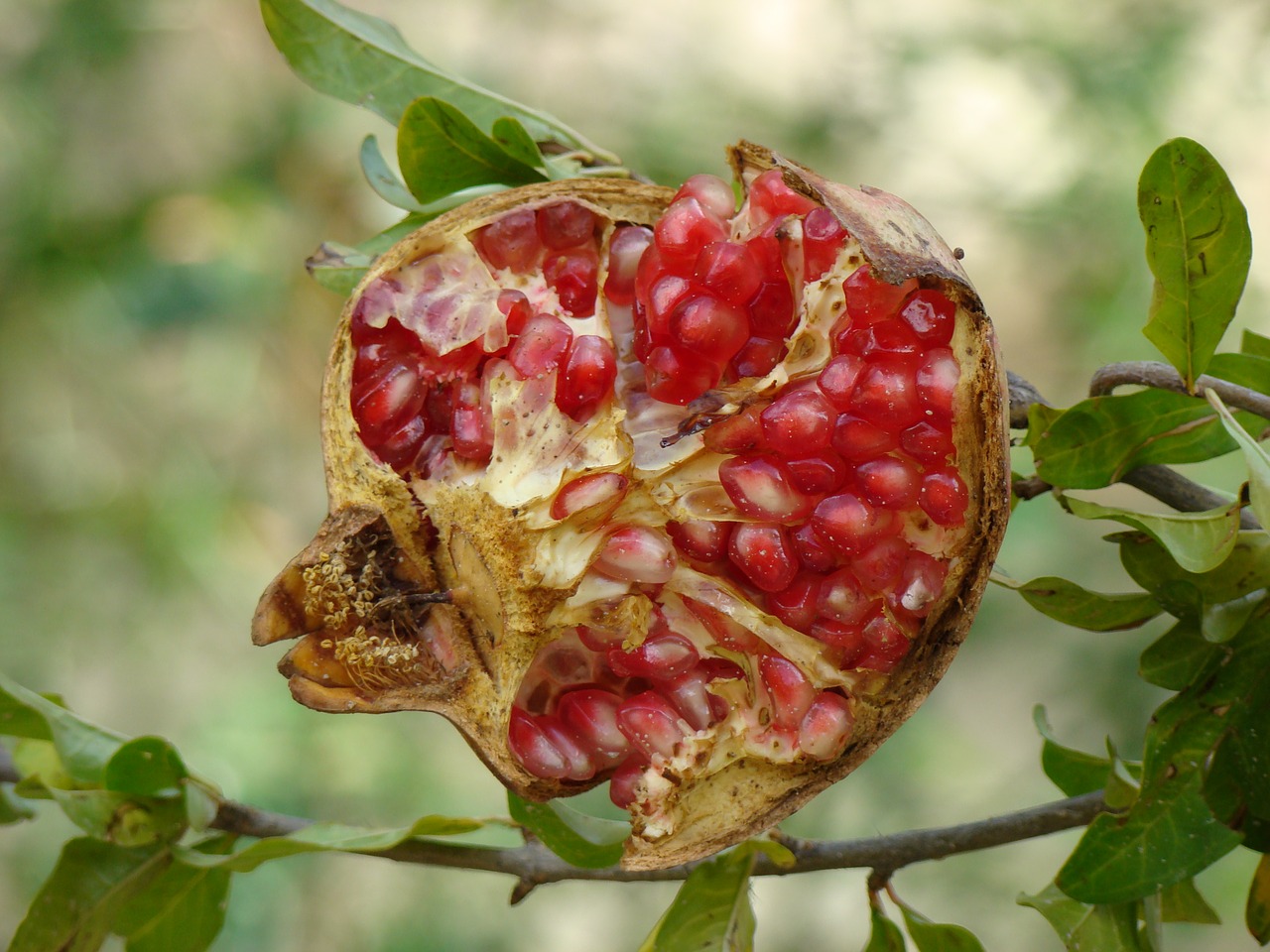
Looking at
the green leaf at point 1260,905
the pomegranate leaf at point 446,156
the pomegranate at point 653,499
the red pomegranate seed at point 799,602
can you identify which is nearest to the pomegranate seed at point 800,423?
the pomegranate at point 653,499

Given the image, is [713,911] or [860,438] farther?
[713,911]

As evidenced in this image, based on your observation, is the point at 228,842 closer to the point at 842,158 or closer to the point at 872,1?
the point at 842,158

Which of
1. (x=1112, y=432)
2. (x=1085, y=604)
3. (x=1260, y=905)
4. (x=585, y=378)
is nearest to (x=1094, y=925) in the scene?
(x=1260, y=905)

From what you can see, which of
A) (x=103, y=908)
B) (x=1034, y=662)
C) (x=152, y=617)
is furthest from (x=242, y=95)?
(x=103, y=908)

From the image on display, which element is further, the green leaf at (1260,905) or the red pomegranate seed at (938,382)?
the green leaf at (1260,905)

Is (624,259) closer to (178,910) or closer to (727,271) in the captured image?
(727,271)

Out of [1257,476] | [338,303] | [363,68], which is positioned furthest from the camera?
[338,303]

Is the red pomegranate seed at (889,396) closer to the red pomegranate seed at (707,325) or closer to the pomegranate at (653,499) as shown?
the pomegranate at (653,499)
